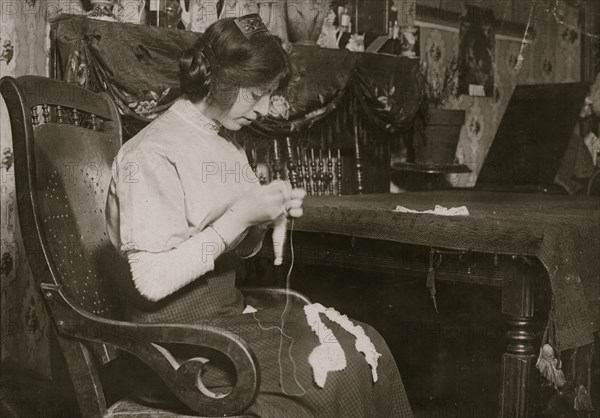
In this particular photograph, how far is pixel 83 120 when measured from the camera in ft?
10.2

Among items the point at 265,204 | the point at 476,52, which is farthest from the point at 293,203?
the point at 476,52

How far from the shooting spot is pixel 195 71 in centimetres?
170

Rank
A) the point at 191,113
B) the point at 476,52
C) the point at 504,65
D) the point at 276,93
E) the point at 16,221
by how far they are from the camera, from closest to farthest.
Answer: the point at 191,113 → the point at 276,93 → the point at 16,221 → the point at 476,52 → the point at 504,65

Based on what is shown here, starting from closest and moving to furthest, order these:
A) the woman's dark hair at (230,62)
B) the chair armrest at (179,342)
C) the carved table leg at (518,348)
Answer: the chair armrest at (179,342), the woman's dark hair at (230,62), the carved table leg at (518,348)

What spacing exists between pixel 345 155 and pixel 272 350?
10.1 ft

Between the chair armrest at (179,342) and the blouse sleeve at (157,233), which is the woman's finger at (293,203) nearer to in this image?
the blouse sleeve at (157,233)

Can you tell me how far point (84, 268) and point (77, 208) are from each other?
17cm

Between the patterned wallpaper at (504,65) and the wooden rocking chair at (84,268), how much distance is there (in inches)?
145

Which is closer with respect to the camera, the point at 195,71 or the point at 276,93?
the point at 195,71

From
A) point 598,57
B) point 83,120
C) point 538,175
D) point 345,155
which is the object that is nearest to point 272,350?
point 83,120

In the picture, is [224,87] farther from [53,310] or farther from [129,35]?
[129,35]

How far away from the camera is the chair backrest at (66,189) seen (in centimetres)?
161

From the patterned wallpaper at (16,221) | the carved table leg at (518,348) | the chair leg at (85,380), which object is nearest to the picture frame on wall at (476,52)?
the patterned wallpaper at (16,221)

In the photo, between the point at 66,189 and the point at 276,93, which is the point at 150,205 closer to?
the point at 66,189
